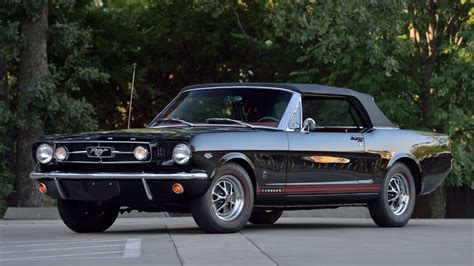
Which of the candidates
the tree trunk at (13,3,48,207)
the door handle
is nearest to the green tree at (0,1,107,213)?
the tree trunk at (13,3,48,207)

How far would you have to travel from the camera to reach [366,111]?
15.7m

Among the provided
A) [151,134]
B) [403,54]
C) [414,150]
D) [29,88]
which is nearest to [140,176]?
[151,134]

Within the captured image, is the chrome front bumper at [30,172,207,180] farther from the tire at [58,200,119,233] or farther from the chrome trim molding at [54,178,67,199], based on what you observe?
the tire at [58,200,119,233]

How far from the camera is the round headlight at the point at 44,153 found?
44.7 feet

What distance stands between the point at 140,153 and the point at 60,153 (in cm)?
107

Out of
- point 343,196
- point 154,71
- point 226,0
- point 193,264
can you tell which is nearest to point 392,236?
point 343,196

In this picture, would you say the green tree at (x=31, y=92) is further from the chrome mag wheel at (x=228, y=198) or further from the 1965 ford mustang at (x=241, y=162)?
the chrome mag wheel at (x=228, y=198)

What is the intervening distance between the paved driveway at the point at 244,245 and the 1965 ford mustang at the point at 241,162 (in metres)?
0.31

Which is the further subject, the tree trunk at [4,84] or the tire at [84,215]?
the tree trunk at [4,84]

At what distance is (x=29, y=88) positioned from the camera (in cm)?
2527

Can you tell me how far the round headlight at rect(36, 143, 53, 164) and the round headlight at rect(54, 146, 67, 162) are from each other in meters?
0.10

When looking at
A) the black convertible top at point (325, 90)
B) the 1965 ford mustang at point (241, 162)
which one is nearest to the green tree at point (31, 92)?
the 1965 ford mustang at point (241, 162)

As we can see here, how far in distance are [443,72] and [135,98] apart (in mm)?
8469

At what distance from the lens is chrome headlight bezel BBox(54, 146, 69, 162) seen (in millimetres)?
13406
